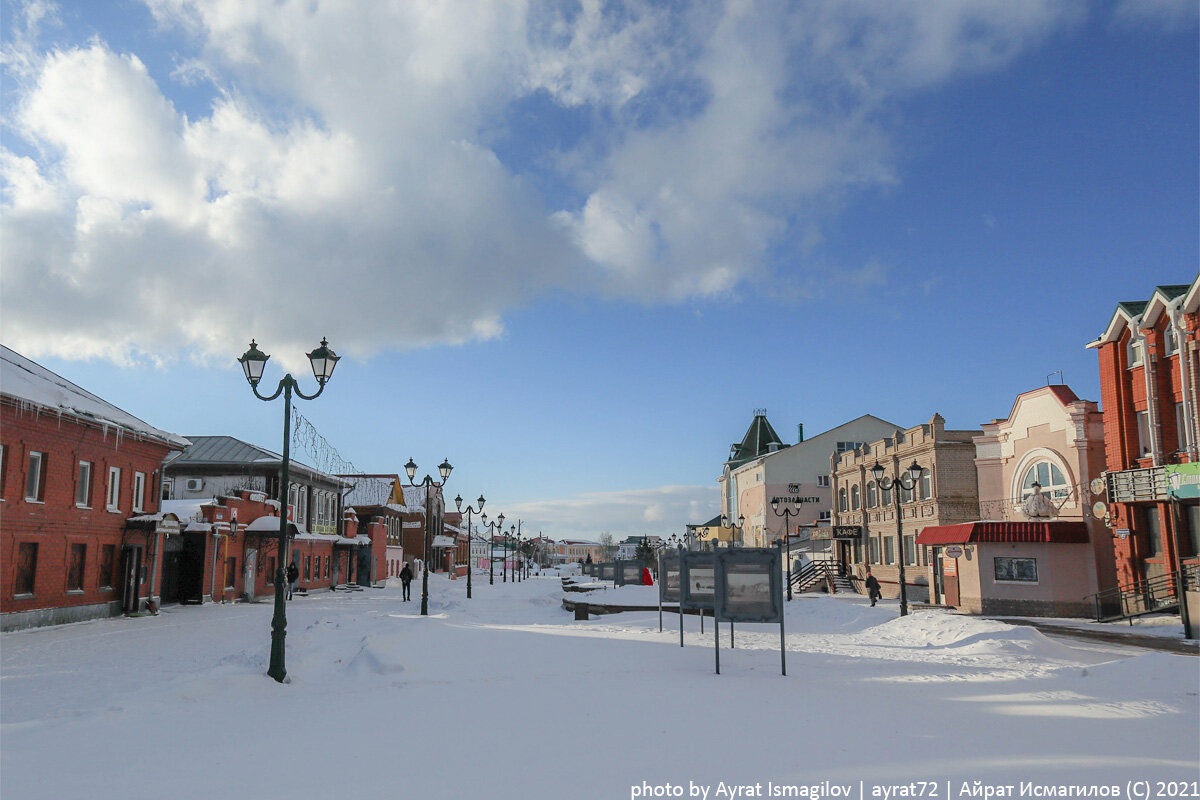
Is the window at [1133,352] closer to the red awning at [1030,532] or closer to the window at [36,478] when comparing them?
the red awning at [1030,532]

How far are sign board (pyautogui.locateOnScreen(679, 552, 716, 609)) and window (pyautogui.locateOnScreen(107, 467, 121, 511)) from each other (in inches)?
851

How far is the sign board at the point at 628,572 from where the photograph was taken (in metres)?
45.8

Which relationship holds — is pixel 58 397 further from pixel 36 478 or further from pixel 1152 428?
pixel 1152 428

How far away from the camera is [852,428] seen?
62031 millimetres

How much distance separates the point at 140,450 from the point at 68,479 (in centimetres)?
469

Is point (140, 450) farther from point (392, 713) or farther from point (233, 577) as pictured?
point (392, 713)

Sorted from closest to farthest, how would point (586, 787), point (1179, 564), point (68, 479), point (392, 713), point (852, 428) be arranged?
point (586, 787) → point (392, 713) → point (1179, 564) → point (68, 479) → point (852, 428)

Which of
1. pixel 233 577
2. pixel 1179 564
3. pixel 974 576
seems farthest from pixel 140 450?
pixel 1179 564

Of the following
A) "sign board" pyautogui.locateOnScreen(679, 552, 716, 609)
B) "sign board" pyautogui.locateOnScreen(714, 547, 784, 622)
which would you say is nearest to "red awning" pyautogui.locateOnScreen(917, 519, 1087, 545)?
"sign board" pyautogui.locateOnScreen(679, 552, 716, 609)

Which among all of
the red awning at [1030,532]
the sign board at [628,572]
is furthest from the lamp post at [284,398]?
the sign board at [628,572]

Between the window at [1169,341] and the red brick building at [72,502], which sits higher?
the window at [1169,341]

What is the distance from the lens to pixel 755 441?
85312 millimetres

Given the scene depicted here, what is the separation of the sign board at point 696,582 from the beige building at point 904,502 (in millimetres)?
17085

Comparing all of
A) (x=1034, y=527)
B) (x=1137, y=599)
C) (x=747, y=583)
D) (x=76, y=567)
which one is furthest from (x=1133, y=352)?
(x=76, y=567)
